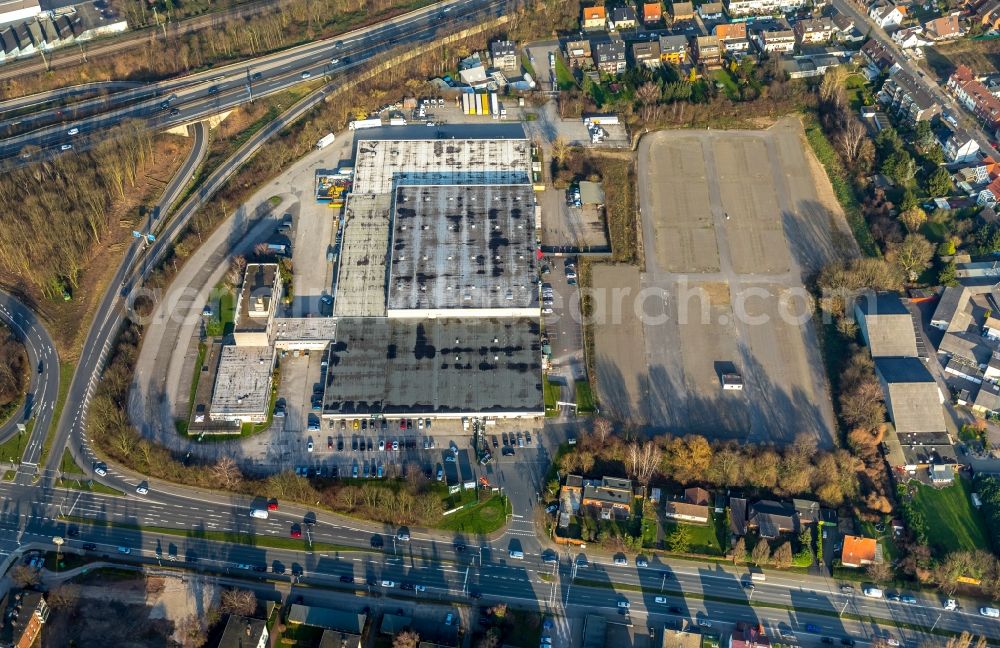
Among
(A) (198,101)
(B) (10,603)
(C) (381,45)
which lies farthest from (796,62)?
(B) (10,603)

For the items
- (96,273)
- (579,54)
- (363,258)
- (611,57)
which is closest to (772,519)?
(363,258)

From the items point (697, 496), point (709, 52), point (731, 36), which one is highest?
point (731, 36)

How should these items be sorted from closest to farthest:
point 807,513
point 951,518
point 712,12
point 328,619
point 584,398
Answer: point 328,619
point 807,513
point 951,518
point 584,398
point 712,12

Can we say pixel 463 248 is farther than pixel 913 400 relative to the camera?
Yes

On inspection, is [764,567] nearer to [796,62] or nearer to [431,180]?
[431,180]

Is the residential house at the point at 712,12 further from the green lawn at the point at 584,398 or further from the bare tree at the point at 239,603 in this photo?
the bare tree at the point at 239,603

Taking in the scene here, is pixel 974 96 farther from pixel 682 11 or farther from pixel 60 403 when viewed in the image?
pixel 60 403

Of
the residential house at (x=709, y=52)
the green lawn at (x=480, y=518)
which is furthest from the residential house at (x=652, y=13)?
the green lawn at (x=480, y=518)
